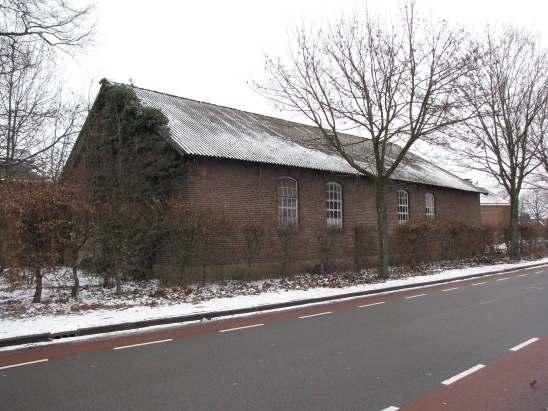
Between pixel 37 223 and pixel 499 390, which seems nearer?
pixel 499 390

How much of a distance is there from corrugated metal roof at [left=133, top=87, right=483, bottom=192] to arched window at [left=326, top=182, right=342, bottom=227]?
1.01 metres

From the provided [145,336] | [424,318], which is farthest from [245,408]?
[424,318]

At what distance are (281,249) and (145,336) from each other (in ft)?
29.5

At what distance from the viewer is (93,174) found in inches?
618

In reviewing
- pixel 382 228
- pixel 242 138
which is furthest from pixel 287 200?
pixel 382 228

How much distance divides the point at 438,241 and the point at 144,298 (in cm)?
1598

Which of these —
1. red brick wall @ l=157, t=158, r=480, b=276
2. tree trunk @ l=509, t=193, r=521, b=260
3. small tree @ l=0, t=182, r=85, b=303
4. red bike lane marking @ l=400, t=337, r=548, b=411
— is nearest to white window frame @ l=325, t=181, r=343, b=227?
red brick wall @ l=157, t=158, r=480, b=276

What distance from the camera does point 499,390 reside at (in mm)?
5457

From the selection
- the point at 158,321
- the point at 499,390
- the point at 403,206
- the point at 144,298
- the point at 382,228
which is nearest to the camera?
the point at 499,390

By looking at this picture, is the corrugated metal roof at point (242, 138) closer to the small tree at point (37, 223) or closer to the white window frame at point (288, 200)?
the white window frame at point (288, 200)

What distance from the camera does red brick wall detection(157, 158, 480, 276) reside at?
17812 millimetres

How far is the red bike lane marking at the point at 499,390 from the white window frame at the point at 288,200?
15440mm

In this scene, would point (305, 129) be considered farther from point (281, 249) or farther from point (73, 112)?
point (73, 112)

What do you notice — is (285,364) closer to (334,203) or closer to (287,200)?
(287,200)
